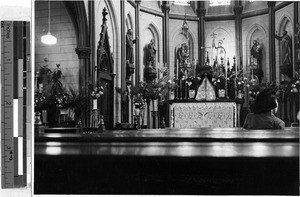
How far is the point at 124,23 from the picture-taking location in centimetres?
371

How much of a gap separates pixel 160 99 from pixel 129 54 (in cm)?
91

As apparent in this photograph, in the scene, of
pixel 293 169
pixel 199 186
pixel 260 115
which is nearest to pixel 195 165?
pixel 199 186

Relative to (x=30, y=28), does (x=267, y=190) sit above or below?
below

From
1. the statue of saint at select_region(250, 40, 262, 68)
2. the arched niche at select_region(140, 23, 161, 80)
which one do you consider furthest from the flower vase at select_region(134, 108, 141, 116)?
the statue of saint at select_region(250, 40, 262, 68)

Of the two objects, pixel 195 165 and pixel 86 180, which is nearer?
pixel 195 165

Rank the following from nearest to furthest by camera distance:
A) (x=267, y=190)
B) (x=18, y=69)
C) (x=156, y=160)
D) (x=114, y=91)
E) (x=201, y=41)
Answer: (x=156, y=160) < (x=267, y=190) < (x=18, y=69) < (x=114, y=91) < (x=201, y=41)

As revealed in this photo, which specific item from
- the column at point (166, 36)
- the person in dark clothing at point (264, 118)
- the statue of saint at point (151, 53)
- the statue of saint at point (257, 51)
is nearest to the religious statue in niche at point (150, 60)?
the statue of saint at point (151, 53)

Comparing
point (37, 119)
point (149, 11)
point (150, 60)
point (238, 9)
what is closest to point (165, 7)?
point (149, 11)

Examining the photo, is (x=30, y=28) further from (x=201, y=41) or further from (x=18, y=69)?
(x=201, y=41)

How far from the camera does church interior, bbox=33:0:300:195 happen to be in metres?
1.56

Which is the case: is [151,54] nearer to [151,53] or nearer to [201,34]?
[151,53]

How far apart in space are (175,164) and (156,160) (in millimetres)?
102

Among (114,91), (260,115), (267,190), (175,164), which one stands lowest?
(267,190)

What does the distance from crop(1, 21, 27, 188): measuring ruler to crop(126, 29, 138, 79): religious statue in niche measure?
162cm
